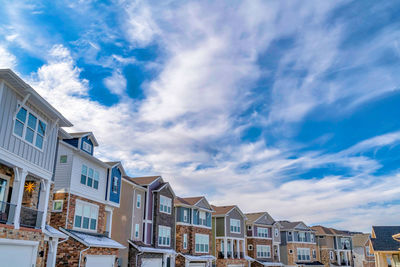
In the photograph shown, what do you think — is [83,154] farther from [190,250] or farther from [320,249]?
[320,249]

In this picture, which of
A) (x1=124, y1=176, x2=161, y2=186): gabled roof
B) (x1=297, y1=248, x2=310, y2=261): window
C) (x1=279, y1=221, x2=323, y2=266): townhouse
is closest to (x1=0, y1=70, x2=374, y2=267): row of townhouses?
(x1=124, y1=176, x2=161, y2=186): gabled roof

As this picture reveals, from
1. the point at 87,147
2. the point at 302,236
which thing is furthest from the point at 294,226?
the point at 87,147

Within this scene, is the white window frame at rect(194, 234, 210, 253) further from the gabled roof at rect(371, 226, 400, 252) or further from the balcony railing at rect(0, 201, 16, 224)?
the balcony railing at rect(0, 201, 16, 224)

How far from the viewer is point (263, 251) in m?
58.1

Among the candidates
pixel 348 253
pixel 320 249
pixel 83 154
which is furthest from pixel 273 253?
pixel 83 154

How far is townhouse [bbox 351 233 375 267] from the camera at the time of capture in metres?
82.1

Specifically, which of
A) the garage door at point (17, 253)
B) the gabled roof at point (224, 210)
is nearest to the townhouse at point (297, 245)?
the gabled roof at point (224, 210)

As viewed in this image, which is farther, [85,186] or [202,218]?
[202,218]

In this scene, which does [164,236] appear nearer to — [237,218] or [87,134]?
[87,134]

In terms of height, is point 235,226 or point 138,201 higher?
point 138,201

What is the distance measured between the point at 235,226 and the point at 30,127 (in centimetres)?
3977

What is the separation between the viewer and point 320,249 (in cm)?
7331

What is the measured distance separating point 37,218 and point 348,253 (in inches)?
2904

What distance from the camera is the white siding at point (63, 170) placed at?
24594 millimetres
